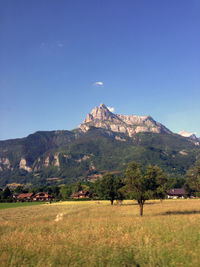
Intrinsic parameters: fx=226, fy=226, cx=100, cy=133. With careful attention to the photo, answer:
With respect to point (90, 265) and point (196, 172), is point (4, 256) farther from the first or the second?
point (196, 172)

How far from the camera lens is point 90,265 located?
14234mm

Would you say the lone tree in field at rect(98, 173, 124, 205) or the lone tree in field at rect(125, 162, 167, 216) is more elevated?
the lone tree in field at rect(125, 162, 167, 216)

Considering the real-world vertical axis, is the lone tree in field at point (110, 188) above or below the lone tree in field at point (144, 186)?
below

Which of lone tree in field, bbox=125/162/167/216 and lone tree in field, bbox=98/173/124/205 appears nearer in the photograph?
lone tree in field, bbox=125/162/167/216

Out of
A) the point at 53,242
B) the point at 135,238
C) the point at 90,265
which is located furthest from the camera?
the point at 135,238

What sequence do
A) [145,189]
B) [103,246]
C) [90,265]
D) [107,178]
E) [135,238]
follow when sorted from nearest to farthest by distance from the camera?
1. [90,265]
2. [103,246]
3. [135,238]
4. [145,189]
5. [107,178]

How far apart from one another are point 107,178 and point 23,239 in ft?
238

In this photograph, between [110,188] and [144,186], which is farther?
[110,188]

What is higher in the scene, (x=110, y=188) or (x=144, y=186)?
(x=144, y=186)

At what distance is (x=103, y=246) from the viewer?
711 inches

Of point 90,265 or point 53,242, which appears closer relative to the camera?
point 90,265

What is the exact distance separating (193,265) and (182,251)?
9.16 ft

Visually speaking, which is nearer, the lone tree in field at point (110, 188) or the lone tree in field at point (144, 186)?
the lone tree in field at point (144, 186)

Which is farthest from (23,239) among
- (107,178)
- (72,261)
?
(107,178)
